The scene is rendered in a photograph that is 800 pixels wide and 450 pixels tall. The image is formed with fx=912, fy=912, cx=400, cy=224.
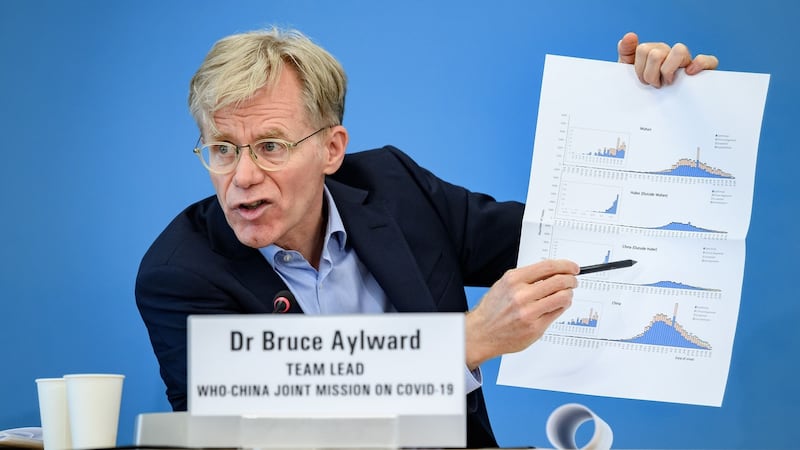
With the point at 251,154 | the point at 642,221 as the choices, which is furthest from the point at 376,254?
the point at 642,221

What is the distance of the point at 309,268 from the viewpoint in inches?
83.3

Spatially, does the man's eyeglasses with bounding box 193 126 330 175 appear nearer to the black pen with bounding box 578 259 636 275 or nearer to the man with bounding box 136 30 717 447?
the man with bounding box 136 30 717 447

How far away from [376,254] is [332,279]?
0.39ft

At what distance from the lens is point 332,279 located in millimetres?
2135

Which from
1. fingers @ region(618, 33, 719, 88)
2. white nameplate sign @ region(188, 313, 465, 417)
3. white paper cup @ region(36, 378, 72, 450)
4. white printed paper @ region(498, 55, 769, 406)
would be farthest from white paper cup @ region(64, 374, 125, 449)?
fingers @ region(618, 33, 719, 88)

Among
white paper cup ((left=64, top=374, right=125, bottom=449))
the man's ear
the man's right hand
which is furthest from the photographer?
the man's ear

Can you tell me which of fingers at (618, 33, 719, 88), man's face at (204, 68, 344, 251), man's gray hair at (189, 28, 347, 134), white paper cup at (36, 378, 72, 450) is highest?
fingers at (618, 33, 719, 88)

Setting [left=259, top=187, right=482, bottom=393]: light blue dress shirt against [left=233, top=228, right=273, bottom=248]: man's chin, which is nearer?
[left=233, top=228, right=273, bottom=248]: man's chin

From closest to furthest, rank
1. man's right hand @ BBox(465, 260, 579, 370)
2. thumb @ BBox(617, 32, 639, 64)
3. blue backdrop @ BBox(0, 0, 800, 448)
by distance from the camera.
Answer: man's right hand @ BBox(465, 260, 579, 370) < thumb @ BBox(617, 32, 639, 64) < blue backdrop @ BBox(0, 0, 800, 448)

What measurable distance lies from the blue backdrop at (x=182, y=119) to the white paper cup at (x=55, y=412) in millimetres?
1254

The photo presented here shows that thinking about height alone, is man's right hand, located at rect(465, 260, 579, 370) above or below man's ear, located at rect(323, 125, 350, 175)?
below

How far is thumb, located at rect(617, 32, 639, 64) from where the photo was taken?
6.66 ft

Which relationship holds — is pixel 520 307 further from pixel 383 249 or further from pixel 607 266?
pixel 383 249

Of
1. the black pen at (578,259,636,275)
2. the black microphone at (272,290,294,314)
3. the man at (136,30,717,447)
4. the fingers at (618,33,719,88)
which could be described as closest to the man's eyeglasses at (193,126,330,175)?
the man at (136,30,717,447)
